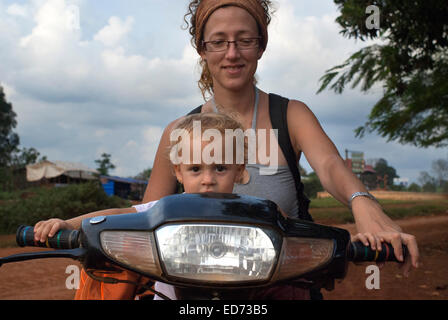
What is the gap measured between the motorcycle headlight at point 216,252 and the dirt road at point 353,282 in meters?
4.11

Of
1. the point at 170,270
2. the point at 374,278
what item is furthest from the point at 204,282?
the point at 374,278

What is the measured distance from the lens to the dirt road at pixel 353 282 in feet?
18.5

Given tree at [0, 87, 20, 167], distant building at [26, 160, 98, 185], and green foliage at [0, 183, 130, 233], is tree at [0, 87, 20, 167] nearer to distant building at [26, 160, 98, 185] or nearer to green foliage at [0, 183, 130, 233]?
distant building at [26, 160, 98, 185]

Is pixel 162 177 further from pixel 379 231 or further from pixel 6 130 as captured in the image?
pixel 6 130

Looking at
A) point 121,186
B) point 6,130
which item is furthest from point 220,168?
→ point 6,130

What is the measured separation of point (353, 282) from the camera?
20.2ft

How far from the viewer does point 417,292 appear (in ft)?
19.4

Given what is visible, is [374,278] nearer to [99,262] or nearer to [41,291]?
[99,262]

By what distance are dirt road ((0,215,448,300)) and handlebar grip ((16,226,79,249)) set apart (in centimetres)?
412

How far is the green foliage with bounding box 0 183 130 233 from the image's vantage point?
11.5 m

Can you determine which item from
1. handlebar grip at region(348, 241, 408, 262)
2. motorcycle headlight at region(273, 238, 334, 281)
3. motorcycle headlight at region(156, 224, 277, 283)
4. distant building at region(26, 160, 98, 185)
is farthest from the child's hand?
distant building at region(26, 160, 98, 185)

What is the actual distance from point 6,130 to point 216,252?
3920 cm

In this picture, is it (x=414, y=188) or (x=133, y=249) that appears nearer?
(x=133, y=249)

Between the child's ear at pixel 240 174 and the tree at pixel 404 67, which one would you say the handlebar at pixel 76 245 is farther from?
the tree at pixel 404 67
